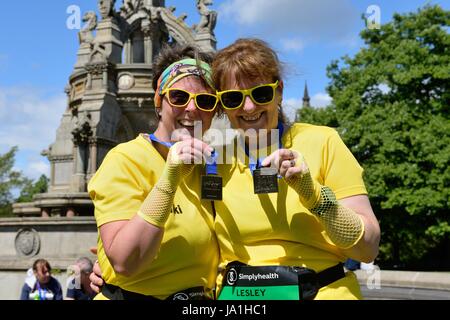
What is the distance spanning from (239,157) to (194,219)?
37cm

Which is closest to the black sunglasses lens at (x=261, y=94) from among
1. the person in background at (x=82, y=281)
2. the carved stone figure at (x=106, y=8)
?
the person in background at (x=82, y=281)

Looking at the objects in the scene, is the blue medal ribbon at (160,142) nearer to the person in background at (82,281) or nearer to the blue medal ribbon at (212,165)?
the blue medal ribbon at (212,165)

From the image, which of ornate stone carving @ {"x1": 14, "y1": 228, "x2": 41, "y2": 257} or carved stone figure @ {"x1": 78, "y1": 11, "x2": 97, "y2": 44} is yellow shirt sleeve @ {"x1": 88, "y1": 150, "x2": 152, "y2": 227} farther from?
carved stone figure @ {"x1": 78, "y1": 11, "x2": 97, "y2": 44}

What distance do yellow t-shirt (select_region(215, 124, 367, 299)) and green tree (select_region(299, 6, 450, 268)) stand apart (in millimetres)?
21513

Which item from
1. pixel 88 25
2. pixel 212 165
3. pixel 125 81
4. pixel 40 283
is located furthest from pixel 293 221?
pixel 88 25

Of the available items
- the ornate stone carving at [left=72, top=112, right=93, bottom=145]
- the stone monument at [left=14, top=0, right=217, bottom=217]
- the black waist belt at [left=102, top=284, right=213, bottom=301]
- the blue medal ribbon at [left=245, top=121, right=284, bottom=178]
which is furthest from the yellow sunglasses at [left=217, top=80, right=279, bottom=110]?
the ornate stone carving at [left=72, top=112, right=93, bottom=145]

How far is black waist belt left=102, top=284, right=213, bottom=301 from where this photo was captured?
110 inches

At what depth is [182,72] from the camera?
3137mm

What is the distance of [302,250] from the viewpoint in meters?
2.67

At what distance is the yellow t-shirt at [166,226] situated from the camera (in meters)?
2.75

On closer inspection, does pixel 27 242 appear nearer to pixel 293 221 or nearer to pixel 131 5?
pixel 131 5
